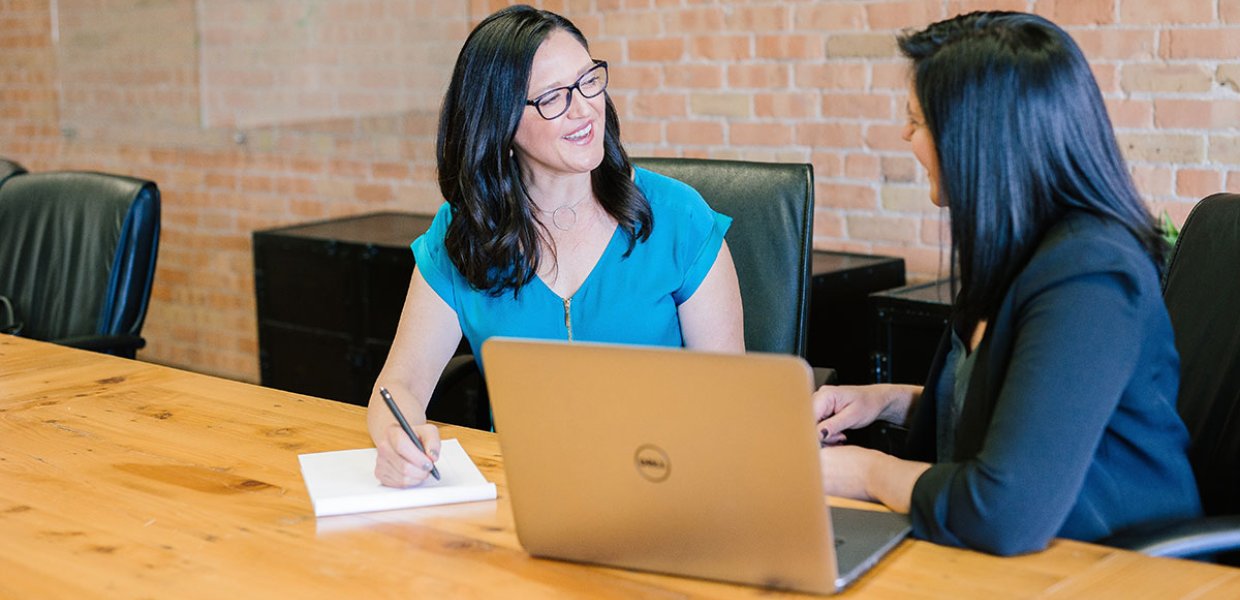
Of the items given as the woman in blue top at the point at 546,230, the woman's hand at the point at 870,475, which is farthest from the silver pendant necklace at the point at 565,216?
the woman's hand at the point at 870,475

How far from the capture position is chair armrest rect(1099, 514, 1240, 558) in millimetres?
1356

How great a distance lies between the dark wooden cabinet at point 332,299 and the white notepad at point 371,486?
1.84 m

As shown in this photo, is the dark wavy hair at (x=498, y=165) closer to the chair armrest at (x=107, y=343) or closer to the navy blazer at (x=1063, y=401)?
the navy blazer at (x=1063, y=401)

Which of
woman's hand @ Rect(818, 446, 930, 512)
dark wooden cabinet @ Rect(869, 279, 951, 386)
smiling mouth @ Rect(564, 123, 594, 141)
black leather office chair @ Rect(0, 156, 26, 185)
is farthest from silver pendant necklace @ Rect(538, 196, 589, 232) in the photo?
black leather office chair @ Rect(0, 156, 26, 185)

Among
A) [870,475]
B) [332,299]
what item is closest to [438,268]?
[870,475]

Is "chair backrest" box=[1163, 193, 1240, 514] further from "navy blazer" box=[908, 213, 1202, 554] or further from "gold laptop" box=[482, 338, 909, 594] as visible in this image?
"gold laptop" box=[482, 338, 909, 594]

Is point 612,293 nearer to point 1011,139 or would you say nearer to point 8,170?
point 1011,139

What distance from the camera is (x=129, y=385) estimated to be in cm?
212

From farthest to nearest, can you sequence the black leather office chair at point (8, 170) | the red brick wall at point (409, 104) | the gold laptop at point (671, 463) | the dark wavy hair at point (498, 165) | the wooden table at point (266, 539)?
the black leather office chair at point (8, 170), the red brick wall at point (409, 104), the dark wavy hair at point (498, 165), the wooden table at point (266, 539), the gold laptop at point (671, 463)

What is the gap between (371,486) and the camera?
1567 millimetres

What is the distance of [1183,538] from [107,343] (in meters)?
2.20

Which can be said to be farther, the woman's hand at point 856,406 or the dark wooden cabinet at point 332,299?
the dark wooden cabinet at point 332,299

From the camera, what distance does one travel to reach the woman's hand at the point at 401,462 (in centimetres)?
155

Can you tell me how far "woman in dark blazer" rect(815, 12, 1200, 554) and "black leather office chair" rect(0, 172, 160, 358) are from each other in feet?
6.44
